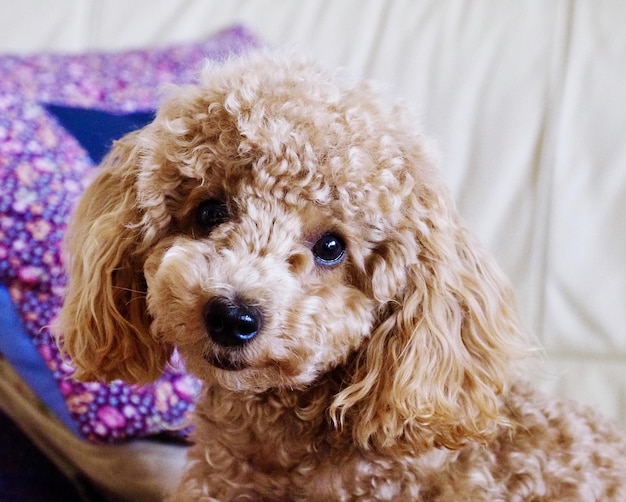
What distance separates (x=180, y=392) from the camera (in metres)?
1.26

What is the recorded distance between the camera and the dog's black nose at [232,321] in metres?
0.82

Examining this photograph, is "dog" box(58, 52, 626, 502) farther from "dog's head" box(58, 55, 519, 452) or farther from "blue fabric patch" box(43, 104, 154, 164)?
"blue fabric patch" box(43, 104, 154, 164)

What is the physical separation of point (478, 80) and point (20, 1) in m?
1.07

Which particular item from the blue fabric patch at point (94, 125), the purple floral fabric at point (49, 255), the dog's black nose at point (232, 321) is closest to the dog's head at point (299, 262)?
the dog's black nose at point (232, 321)

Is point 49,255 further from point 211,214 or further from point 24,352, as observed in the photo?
point 211,214

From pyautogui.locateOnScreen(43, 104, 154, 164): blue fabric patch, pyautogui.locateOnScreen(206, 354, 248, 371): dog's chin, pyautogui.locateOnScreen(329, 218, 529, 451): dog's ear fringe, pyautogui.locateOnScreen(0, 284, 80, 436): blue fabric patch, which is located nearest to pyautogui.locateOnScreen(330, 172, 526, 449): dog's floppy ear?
pyautogui.locateOnScreen(329, 218, 529, 451): dog's ear fringe

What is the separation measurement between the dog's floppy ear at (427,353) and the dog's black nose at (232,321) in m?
0.16

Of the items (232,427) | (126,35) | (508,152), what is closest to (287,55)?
(232,427)

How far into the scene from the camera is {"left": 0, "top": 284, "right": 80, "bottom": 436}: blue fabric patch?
4.05 ft

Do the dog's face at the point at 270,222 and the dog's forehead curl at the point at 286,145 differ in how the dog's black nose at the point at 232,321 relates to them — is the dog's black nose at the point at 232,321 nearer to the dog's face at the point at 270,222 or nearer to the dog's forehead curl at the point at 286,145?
the dog's face at the point at 270,222

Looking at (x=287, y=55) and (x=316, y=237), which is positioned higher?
(x=287, y=55)

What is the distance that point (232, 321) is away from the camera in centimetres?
82

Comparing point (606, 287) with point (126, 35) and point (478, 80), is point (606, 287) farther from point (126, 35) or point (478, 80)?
point (126, 35)

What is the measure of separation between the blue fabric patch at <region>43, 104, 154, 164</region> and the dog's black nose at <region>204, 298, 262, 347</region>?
25.6 inches
